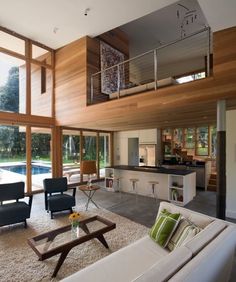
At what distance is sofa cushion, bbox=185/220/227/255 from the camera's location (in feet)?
5.84

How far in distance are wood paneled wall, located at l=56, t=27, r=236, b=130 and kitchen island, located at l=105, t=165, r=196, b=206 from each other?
1782 mm

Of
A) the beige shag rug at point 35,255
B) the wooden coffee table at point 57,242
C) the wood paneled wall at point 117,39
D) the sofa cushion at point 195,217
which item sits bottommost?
the beige shag rug at point 35,255

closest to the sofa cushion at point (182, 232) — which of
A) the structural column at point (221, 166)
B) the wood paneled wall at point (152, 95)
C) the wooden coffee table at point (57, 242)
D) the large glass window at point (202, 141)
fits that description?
the wooden coffee table at point (57, 242)

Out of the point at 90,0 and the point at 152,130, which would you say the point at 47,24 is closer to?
the point at 90,0

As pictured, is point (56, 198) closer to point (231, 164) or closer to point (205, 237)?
point (205, 237)

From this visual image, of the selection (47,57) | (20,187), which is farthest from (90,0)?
(20,187)

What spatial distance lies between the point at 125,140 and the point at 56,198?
→ 18.5 ft

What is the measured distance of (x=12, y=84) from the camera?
6.64 metres

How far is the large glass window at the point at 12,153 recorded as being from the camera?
628 centimetres

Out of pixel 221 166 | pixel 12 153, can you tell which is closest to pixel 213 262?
pixel 221 166

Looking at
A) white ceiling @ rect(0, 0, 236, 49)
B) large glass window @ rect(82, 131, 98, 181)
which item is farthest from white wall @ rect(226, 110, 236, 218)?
large glass window @ rect(82, 131, 98, 181)

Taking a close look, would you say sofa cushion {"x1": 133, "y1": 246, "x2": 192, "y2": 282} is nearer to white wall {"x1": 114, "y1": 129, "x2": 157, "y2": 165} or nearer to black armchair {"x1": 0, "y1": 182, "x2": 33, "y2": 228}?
black armchair {"x1": 0, "y1": 182, "x2": 33, "y2": 228}

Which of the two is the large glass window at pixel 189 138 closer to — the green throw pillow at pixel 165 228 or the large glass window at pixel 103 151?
the large glass window at pixel 103 151

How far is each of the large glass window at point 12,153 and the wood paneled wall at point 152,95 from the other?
1.50m
